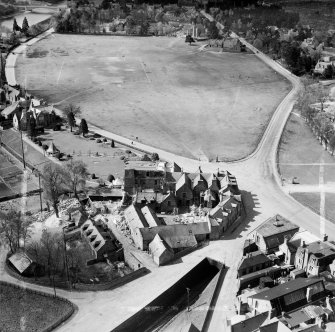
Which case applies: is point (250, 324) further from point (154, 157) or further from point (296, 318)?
point (154, 157)

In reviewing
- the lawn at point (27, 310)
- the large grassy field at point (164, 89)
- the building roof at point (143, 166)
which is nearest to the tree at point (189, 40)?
the large grassy field at point (164, 89)

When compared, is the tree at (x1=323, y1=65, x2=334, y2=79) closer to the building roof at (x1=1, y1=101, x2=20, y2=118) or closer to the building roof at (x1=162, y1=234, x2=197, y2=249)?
the building roof at (x1=1, y1=101, x2=20, y2=118)

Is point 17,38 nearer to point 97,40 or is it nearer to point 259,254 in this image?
point 97,40

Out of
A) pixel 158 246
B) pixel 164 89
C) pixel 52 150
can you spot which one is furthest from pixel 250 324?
pixel 164 89

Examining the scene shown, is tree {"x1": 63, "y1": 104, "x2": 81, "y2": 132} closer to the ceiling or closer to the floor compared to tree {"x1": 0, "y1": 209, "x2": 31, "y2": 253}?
closer to the ceiling

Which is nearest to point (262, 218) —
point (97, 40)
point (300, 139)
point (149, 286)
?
point (149, 286)

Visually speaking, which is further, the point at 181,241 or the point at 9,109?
the point at 9,109

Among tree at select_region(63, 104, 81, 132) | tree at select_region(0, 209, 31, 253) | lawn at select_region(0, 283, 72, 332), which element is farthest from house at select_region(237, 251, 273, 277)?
tree at select_region(63, 104, 81, 132)

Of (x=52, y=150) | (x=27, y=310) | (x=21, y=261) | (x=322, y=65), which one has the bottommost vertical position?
(x=27, y=310)

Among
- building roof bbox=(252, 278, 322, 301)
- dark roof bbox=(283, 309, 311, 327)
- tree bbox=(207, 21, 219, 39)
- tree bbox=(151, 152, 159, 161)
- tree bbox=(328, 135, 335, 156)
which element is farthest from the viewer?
tree bbox=(207, 21, 219, 39)
